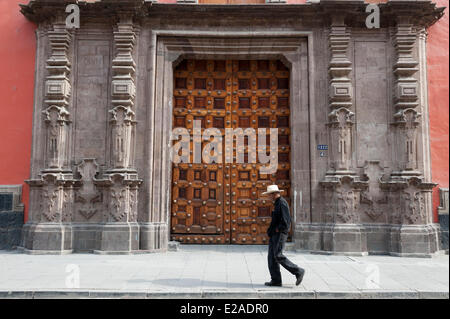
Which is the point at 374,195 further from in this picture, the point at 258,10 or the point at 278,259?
the point at 258,10

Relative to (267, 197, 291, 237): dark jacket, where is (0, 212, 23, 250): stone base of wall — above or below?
below

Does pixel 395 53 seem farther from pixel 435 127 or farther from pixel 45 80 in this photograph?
pixel 45 80

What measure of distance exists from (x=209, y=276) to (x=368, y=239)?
4314 millimetres

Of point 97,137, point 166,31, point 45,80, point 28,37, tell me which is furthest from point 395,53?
point 28,37

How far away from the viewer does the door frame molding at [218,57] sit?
918 cm

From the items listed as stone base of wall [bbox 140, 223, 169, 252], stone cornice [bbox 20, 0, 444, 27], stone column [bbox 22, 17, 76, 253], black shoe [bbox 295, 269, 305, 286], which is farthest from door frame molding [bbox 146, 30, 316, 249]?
black shoe [bbox 295, 269, 305, 286]

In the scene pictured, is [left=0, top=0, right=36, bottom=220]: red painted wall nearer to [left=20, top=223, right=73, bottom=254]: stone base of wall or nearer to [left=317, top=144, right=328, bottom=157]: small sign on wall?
[left=20, top=223, right=73, bottom=254]: stone base of wall

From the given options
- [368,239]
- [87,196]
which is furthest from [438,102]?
[87,196]

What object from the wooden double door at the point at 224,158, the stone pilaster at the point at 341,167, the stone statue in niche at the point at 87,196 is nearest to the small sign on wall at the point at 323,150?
the stone pilaster at the point at 341,167

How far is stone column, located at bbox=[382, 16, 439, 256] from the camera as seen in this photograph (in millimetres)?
8609

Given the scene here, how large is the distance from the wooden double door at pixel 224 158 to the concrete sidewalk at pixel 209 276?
101 centimetres

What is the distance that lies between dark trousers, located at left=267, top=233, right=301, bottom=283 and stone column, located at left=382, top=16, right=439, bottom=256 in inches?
163

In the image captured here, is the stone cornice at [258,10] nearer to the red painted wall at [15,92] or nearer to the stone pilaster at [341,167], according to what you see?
the stone pilaster at [341,167]
